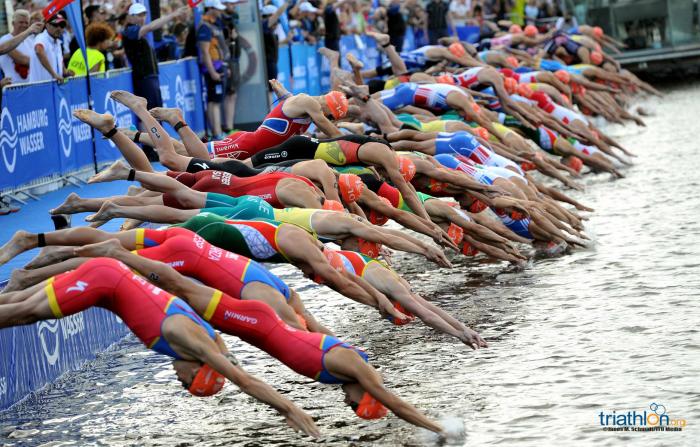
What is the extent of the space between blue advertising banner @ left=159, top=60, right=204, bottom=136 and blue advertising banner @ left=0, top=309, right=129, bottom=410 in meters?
8.08

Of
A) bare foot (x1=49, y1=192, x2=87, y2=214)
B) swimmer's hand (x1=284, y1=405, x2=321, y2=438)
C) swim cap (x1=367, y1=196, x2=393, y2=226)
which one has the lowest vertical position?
swimmer's hand (x1=284, y1=405, x2=321, y2=438)

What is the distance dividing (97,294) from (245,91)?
45.9ft

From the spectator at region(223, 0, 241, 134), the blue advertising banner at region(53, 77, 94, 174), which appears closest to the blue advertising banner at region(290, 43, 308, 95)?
the spectator at region(223, 0, 241, 134)

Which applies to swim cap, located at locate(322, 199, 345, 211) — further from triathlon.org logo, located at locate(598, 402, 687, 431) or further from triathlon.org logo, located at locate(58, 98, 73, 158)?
triathlon.org logo, located at locate(58, 98, 73, 158)

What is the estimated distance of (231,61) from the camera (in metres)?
20.0

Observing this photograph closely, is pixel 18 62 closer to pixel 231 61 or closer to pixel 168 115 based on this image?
pixel 168 115

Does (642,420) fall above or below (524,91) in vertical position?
below

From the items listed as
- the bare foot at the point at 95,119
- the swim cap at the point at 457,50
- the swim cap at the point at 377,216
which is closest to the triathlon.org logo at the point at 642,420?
the swim cap at the point at 377,216

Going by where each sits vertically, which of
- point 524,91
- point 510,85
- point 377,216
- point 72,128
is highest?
point 72,128

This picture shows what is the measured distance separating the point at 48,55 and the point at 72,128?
3.30 feet

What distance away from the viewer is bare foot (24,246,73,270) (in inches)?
314

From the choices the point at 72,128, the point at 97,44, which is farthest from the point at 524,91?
the point at 72,128

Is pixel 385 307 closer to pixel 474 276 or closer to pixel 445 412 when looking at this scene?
pixel 445 412

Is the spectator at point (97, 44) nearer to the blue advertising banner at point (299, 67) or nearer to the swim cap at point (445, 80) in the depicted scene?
the swim cap at point (445, 80)
